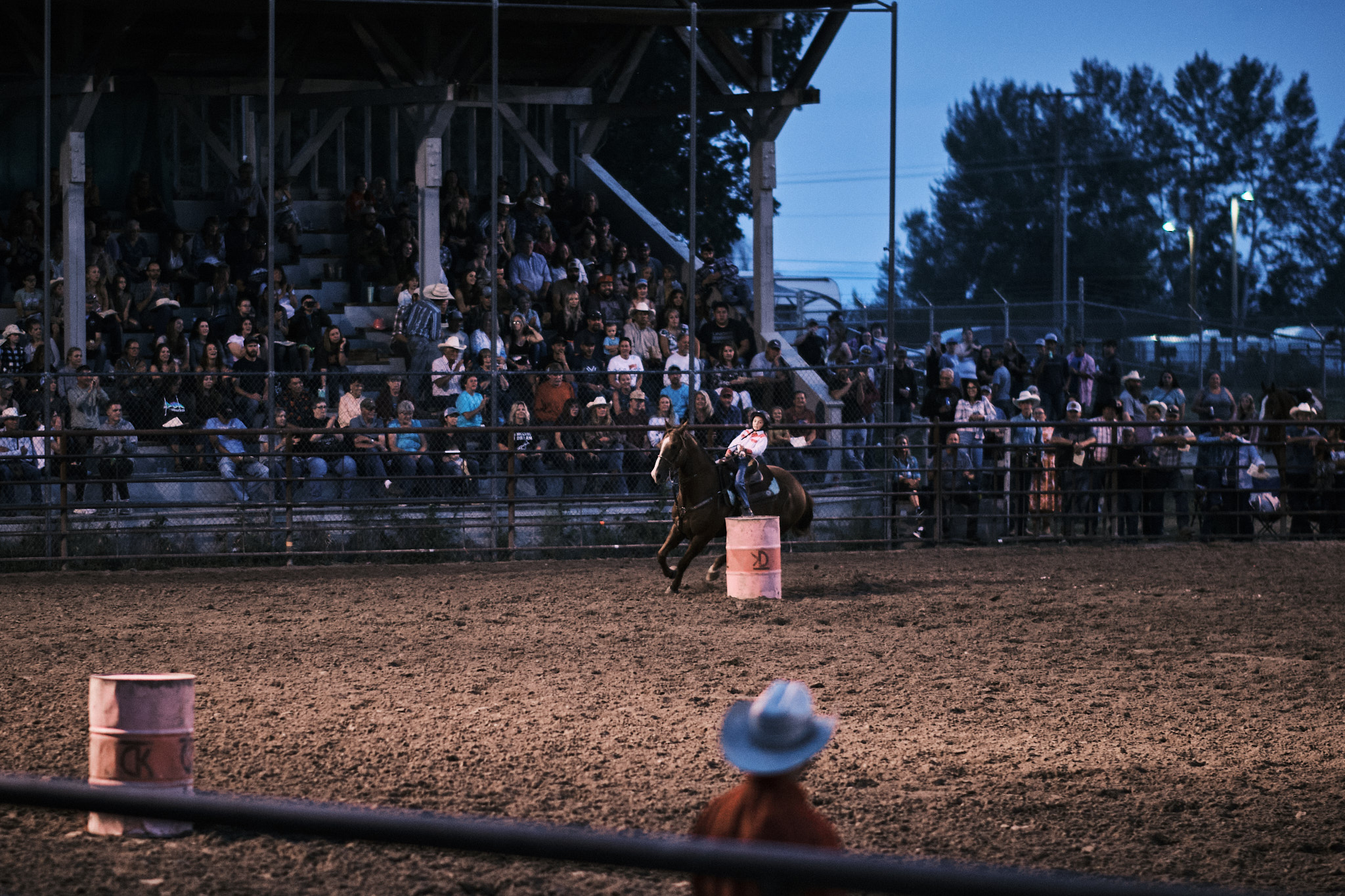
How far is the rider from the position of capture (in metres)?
14.5

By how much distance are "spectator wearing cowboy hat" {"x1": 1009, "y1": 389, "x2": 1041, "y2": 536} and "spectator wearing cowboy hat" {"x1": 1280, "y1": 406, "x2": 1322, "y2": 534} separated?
3.22m

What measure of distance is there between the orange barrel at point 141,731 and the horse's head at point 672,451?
7565 mm

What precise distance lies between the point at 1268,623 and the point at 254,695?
7.98 meters

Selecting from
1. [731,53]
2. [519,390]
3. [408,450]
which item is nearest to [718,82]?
[731,53]

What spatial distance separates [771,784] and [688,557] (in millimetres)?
10578

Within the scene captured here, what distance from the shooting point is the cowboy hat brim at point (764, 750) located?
3.26 meters

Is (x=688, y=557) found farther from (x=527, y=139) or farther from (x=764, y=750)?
(x=527, y=139)

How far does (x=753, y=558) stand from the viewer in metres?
13.1

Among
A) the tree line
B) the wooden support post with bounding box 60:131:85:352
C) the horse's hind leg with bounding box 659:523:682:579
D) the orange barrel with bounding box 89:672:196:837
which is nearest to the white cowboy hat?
the orange barrel with bounding box 89:672:196:837

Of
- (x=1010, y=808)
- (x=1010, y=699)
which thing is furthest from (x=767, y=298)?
(x=1010, y=808)

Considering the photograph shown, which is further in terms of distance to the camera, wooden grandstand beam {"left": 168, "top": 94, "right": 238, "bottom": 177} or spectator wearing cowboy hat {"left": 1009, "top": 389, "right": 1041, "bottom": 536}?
wooden grandstand beam {"left": 168, "top": 94, "right": 238, "bottom": 177}

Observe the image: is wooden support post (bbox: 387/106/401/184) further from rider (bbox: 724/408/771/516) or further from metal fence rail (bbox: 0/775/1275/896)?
metal fence rail (bbox: 0/775/1275/896)

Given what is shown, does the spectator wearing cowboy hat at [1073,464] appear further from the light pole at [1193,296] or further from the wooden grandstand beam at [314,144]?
the wooden grandstand beam at [314,144]

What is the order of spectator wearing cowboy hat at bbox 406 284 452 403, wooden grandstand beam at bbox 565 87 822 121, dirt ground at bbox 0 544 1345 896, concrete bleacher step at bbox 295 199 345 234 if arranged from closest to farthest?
dirt ground at bbox 0 544 1345 896 → spectator wearing cowboy hat at bbox 406 284 452 403 → wooden grandstand beam at bbox 565 87 822 121 → concrete bleacher step at bbox 295 199 345 234
